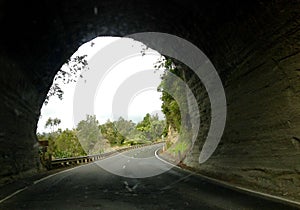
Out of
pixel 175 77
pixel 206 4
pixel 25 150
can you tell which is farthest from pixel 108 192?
pixel 175 77

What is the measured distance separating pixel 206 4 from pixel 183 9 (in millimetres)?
1606

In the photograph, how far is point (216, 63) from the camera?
1398cm

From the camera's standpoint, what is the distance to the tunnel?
8.66 metres

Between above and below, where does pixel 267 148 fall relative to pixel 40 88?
below

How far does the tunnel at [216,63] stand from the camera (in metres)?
8.66

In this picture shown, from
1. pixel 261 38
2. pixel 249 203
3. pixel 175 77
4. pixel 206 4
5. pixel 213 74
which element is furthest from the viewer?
pixel 175 77

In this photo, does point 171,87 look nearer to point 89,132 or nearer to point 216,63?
point 216,63

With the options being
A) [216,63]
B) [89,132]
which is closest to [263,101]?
[216,63]

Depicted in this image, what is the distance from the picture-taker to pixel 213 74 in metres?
14.8

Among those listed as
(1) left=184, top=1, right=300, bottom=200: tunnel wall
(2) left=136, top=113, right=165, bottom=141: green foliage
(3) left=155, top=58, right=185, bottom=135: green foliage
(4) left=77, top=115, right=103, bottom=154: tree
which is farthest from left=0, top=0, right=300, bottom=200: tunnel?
(2) left=136, top=113, right=165, bottom=141: green foliage

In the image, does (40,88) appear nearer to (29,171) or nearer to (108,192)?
(29,171)

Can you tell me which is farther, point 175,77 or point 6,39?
point 175,77

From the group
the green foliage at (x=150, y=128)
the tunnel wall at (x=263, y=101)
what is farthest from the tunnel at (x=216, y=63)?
the green foliage at (x=150, y=128)

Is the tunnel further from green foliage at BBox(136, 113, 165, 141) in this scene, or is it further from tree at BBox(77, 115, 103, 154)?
green foliage at BBox(136, 113, 165, 141)
